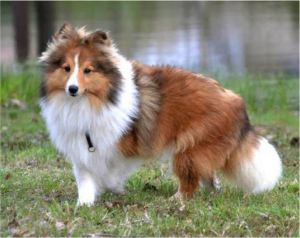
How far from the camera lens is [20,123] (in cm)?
1026

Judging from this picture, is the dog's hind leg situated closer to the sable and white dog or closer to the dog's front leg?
the sable and white dog

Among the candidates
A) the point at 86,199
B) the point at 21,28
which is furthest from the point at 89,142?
the point at 21,28

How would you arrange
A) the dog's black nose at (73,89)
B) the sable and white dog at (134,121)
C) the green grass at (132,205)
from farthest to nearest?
the sable and white dog at (134,121)
the dog's black nose at (73,89)
the green grass at (132,205)

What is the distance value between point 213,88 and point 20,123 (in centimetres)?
475

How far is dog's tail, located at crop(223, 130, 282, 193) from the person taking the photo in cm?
627

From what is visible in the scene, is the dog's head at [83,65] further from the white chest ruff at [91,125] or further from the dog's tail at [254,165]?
the dog's tail at [254,165]

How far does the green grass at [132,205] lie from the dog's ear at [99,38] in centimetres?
142

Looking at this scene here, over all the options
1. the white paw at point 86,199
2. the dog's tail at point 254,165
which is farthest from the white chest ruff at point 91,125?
the dog's tail at point 254,165

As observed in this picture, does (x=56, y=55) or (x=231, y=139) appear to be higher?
(x=56, y=55)

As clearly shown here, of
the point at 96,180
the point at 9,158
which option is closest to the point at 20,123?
the point at 9,158

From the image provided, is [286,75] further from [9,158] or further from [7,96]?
[9,158]

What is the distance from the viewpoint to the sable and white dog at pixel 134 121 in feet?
19.3

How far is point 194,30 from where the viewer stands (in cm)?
2050

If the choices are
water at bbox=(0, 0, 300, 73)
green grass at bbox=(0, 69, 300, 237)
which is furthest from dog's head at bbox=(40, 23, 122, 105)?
water at bbox=(0, 0, 300, 73)
